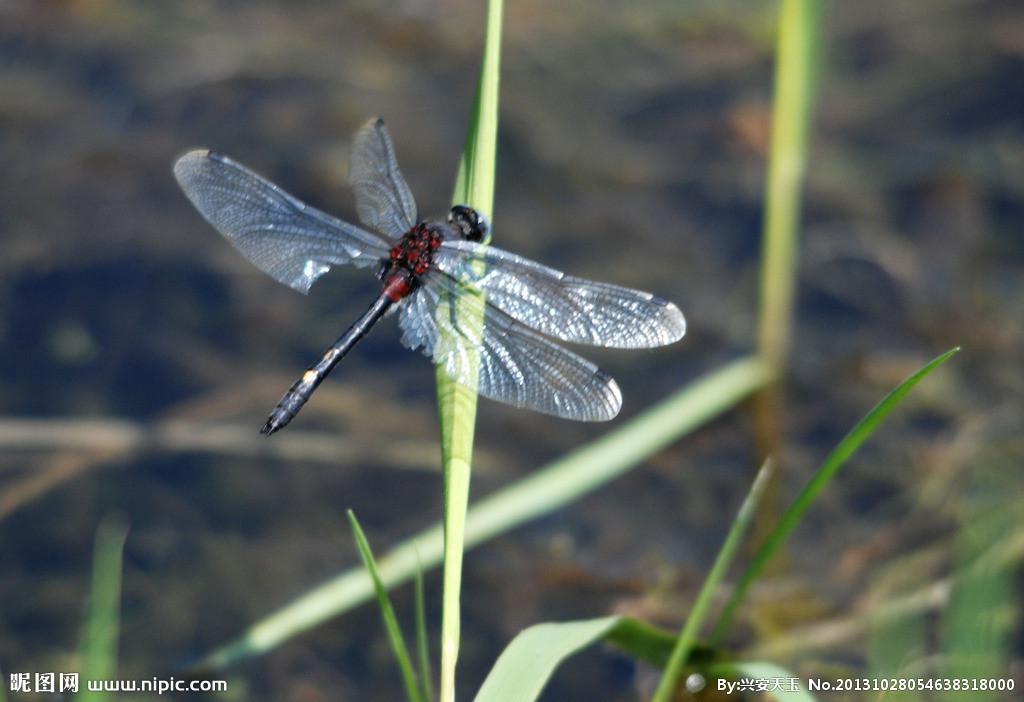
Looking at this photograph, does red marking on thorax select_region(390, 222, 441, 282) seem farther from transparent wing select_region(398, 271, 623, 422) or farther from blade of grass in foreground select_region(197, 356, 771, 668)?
blade of grass in foreground select_region(197, 356, 771, 668)

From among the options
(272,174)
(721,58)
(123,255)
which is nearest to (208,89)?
(272,174)

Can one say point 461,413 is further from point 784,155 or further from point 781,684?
point 784,155

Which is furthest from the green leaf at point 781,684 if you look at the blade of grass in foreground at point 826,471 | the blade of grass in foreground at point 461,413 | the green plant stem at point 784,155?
the green plant stem at point 784,155

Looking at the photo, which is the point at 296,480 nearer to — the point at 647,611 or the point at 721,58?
the point at 647,611

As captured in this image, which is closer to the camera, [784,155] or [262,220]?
[262,220]

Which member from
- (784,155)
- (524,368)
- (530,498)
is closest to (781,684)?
(524,368)
